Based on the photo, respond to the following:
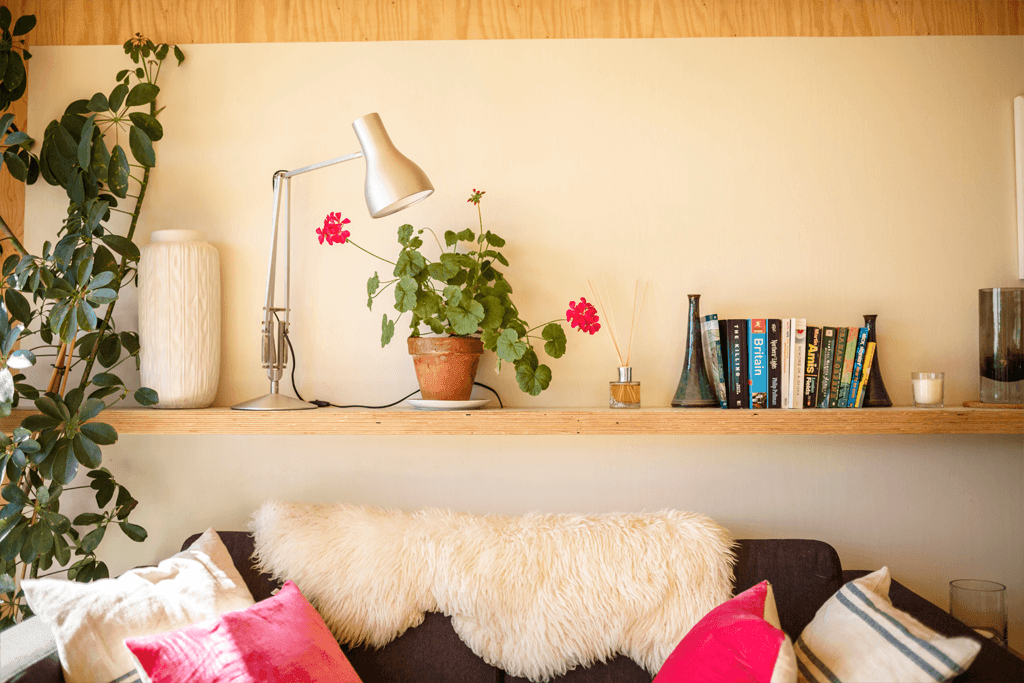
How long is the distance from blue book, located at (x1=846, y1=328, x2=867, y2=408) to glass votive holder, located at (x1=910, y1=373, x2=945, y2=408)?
0.15 metres

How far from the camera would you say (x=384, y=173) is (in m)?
1.48

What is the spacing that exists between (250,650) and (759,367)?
1313 mm

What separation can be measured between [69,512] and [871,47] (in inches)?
106

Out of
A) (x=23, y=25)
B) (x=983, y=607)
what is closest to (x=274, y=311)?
(x=23, y=25)

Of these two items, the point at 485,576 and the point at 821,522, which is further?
the point at 821,522

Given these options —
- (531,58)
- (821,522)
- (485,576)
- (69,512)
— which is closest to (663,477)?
(821,522)

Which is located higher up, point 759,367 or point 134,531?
point 759,367

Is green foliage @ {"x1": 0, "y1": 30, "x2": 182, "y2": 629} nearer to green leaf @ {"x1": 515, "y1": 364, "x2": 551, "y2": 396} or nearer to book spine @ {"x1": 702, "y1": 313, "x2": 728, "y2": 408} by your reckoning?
green leaf @ {"x1": 515, "y1": 364, "x2": 551, "y2": 396}

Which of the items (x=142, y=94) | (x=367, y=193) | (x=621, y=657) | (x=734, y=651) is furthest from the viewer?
(x=142, y=94)

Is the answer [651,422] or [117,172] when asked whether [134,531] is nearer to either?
[117,172]

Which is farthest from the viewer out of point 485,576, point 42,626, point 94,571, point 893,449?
point 893,449

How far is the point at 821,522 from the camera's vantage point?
1.78 meters

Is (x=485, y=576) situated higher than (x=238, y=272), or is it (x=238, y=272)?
(x=238, y=272)

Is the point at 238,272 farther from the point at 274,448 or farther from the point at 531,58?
the point at 531,58
